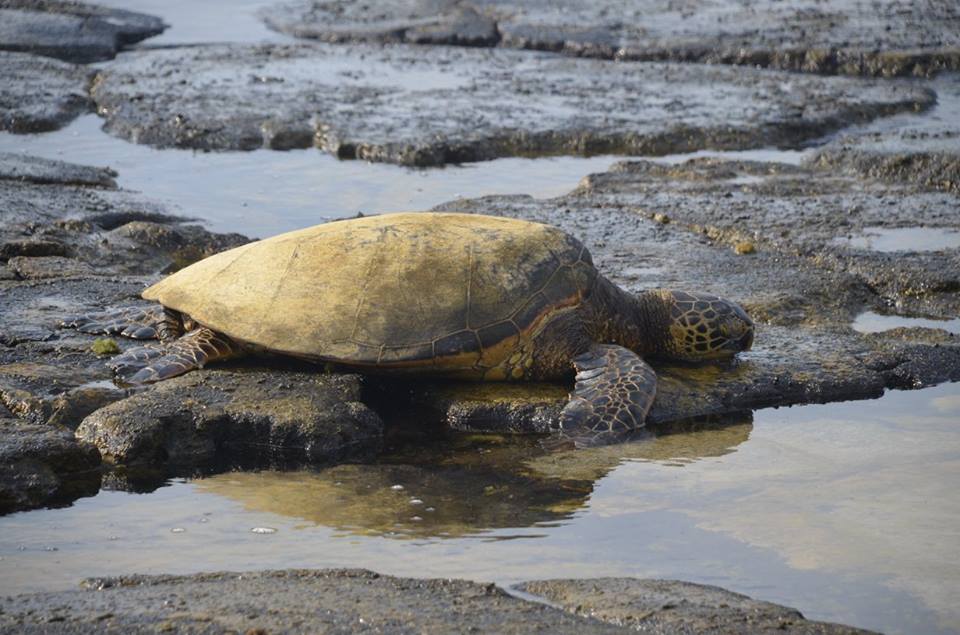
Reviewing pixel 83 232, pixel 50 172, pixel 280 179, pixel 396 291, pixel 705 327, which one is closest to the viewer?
pixel 396 291

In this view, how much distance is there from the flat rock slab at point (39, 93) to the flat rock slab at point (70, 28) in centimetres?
79

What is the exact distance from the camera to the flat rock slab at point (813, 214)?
29.6ft

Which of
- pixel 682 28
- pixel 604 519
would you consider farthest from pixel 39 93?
pixel 604 519

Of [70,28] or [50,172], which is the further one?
[70,28]

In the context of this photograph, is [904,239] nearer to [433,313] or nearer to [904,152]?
[904,152]

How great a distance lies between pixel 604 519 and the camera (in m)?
5.84

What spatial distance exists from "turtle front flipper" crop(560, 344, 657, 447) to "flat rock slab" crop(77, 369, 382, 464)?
3.28 feet

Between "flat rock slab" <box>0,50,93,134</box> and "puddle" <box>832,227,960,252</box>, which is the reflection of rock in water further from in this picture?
"flat rock slab" <box>0,50,93,134</box>

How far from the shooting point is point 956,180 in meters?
11.3

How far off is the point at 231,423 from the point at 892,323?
427 centimetres

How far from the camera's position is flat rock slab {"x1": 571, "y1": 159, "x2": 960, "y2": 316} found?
9.01 m

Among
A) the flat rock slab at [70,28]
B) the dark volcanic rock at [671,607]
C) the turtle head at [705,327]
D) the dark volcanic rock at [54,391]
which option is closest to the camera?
the dark volcanic rock at [671,607]

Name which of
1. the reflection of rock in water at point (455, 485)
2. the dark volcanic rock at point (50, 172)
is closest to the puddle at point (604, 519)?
the reflection of rock in water at point (455, 485)

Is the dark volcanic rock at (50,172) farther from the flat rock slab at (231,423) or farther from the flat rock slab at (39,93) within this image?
the flat rock slab at (231,423)
